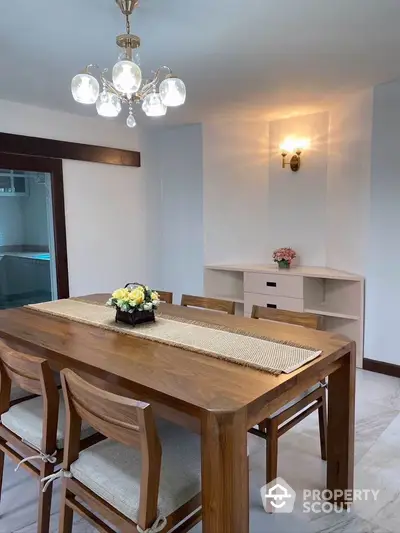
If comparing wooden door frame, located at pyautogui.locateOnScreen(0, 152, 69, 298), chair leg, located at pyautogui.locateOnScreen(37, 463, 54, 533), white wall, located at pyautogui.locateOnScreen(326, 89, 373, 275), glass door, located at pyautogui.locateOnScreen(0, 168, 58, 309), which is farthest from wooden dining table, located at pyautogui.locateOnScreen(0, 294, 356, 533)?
white wall, located at pyautogui.locateOnScreen(326, 89, 373, 275)

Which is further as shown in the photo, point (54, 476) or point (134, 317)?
point (134, 317)

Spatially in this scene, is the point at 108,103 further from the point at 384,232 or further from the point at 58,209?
the point at 384,232

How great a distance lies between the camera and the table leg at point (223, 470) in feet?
3.92

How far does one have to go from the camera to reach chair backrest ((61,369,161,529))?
119 cm

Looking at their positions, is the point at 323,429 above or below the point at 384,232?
below

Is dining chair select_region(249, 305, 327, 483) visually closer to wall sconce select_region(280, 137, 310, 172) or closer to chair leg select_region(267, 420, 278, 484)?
chair leg select_region(267, 420, 278, 484)

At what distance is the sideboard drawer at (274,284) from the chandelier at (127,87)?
7.38 ft

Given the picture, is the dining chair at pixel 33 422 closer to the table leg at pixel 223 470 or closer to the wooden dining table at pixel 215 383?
the wooden dining table at pixel 215 383

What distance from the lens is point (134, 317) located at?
7.00 feet

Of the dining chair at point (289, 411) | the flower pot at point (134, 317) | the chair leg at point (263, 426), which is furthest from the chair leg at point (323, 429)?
the flower pot at point (134, 317)

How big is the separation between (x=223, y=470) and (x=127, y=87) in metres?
1.53

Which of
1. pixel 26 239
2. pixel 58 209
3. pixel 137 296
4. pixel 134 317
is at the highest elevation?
pixel 58 209

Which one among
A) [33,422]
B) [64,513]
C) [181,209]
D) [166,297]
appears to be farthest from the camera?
[181,209]

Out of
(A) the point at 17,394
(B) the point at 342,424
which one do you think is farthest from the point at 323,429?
(A) the point at 17,394
